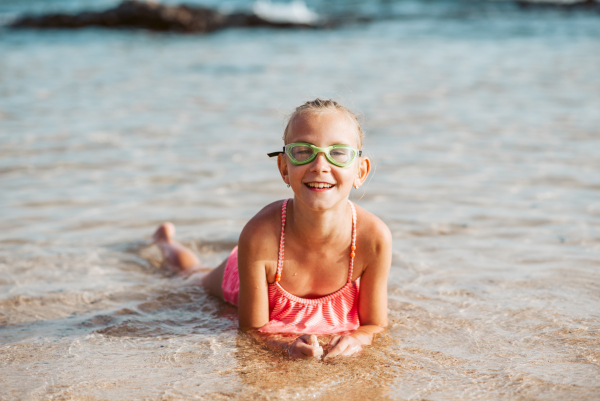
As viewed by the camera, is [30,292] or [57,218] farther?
[57,218]

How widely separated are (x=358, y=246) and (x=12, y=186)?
3864mm

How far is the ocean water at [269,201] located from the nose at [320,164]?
1.38ft

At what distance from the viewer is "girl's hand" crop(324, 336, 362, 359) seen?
9.26 ft

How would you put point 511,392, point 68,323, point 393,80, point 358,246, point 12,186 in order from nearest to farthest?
1. point 511,392
2. point 358,246
3. point 68,323
4. point 12,186
5. point 393,80

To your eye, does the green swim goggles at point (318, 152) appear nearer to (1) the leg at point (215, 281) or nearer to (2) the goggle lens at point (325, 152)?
(2) the goggle lens at point (325, 152)

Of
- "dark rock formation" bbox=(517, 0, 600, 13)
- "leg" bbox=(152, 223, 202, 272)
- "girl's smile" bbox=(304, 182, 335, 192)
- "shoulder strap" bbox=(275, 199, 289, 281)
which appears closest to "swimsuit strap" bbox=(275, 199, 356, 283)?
"shoulder strap" bbox=(275, 199, 289, 281)

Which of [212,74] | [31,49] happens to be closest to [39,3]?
[31,49]

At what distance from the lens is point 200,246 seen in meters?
4.73

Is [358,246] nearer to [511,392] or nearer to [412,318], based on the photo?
[412,318]

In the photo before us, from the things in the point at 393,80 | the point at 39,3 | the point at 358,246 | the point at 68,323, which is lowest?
the point at 68,323

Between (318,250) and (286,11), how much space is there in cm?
2402

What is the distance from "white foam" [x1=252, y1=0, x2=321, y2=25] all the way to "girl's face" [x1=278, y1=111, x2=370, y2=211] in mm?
20969

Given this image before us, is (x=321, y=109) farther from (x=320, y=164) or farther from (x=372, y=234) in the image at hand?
(x=372, y=234)

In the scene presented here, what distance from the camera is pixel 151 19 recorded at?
2069 centimetres
